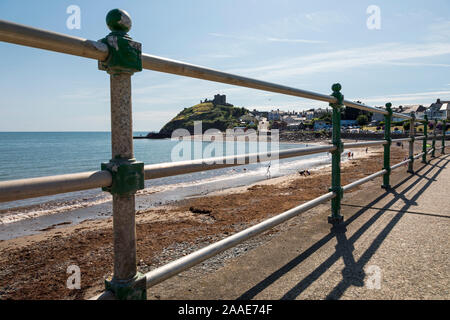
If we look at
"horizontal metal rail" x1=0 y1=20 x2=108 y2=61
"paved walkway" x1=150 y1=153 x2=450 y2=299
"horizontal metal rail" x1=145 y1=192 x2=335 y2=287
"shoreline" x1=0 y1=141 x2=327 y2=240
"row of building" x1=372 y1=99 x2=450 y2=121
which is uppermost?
"row of building" x1=372 y1=99 x2=450 y2=121

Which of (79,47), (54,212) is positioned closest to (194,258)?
(79,47)

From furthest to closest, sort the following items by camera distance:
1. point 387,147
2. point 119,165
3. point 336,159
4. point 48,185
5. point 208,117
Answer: point 208,117
point 387,147
point 336,159
point 119,165
point 48,185

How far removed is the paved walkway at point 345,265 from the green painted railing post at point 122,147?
72 centimetres

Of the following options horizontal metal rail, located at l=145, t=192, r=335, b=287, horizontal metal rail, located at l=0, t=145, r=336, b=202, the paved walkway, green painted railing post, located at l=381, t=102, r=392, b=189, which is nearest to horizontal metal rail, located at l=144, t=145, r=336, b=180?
horizontal metal rail, located at l=0, t=145, r=336, b=202

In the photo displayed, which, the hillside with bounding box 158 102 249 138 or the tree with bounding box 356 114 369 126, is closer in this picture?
the tree with bounding box 356 114 369 126

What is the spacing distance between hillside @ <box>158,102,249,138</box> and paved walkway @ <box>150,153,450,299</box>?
4689 inches

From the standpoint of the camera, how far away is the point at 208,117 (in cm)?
12788

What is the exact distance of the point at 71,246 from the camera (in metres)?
5.36

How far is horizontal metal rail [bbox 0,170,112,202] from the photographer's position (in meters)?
0.84

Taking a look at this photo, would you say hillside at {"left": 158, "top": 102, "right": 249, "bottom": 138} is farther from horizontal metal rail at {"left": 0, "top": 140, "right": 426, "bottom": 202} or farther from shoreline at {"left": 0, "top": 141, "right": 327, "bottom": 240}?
horizontal metal rail at {"left": 0, "top": 140, "right": 426, "bottom": 202}

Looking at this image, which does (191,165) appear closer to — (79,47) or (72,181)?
(72,181)

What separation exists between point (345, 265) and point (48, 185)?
196cm

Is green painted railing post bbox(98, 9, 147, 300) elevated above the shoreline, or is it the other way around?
green painted railing post bbox(98, 9, 147, 300)

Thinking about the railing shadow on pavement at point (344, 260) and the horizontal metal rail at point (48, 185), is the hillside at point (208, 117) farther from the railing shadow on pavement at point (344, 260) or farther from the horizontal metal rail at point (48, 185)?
the horizontal metal rail at point (48, 185)
